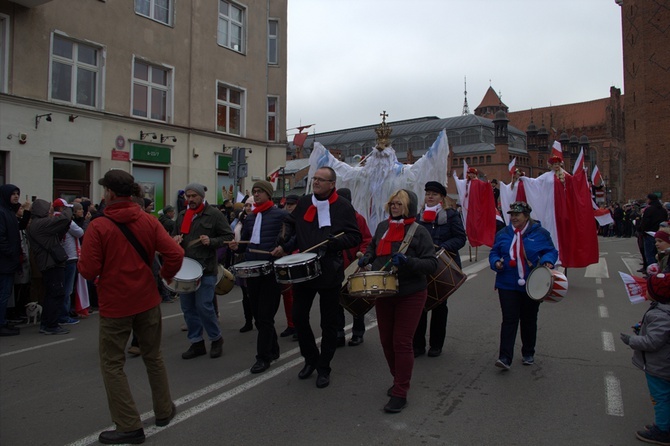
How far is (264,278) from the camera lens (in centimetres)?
533

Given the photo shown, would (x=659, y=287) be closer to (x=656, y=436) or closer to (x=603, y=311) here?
(x=656, y=436)

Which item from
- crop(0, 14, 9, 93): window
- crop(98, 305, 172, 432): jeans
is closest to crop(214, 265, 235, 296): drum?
crop(98, 305, 172, 432): jeans

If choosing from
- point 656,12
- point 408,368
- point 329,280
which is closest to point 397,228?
point 329,280

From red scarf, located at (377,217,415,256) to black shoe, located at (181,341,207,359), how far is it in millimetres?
2830

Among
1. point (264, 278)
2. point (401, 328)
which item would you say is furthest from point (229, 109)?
point (401, 328)

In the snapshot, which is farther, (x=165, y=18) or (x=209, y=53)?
(x=209, y=53)

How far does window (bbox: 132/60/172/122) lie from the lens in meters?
16.5

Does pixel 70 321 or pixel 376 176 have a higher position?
pixel 376 176

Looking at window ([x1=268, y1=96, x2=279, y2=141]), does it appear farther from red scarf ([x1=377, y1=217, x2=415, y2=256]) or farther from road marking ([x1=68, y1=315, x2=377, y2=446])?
red scarf ([x1=377, y1=217, x2=415, y2=256])

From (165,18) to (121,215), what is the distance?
1590 centimetres

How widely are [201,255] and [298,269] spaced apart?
1798 millimetres

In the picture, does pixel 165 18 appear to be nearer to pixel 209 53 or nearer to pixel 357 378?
pixel 209 53

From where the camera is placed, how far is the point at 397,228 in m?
4.56

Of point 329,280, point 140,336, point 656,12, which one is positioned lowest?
point 140,336
